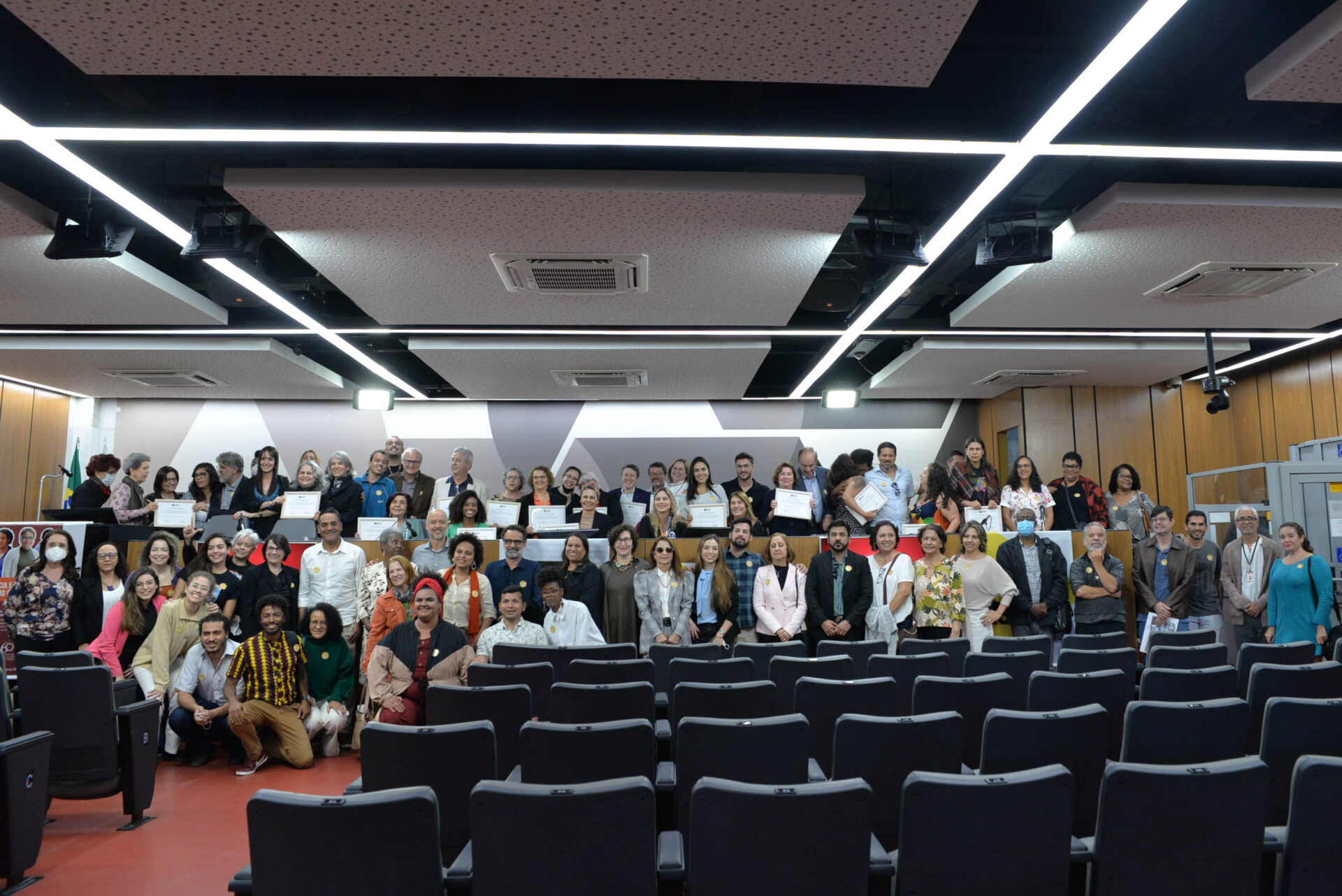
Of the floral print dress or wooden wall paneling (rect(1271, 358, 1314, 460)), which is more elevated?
wooden wall paneling (rect(1271, 358, 1314, 460))

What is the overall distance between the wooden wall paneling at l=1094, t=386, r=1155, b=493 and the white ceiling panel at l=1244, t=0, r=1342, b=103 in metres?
7.10

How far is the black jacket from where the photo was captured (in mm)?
6125

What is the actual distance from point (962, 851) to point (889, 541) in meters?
4.13

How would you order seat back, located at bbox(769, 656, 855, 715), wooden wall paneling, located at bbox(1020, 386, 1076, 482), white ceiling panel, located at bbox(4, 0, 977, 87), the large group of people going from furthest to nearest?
wooden wall paneling, located at bbox(1020, 386, 1076, 482) → the large group of people → seat back, located at bbox(769, 656, 855, 715) → white ceiling panel, located at bbox(4, 0, 977, 87)

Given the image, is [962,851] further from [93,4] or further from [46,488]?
[46,488]

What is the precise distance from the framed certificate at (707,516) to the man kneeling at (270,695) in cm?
315

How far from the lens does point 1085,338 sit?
317 inches

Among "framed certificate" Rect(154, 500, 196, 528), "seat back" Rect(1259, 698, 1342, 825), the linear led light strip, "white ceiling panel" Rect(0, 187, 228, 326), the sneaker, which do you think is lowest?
the sneaker

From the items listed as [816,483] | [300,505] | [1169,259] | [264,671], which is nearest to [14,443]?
[300,505]

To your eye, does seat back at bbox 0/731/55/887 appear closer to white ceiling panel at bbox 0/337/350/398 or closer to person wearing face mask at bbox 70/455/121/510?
person wearing face mask at bbox 70/455/121/510

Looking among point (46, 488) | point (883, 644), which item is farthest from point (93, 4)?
point (46, 488)

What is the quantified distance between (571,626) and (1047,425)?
7.35m

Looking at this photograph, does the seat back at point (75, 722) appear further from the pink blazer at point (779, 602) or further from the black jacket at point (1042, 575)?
the black jacket at point (1042, 575)

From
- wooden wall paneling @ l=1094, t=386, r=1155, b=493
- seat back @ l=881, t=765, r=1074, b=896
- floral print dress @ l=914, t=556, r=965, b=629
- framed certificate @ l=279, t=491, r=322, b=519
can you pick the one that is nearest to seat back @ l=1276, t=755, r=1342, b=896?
seat back @ l=881, t=765, r=1074, b=896
